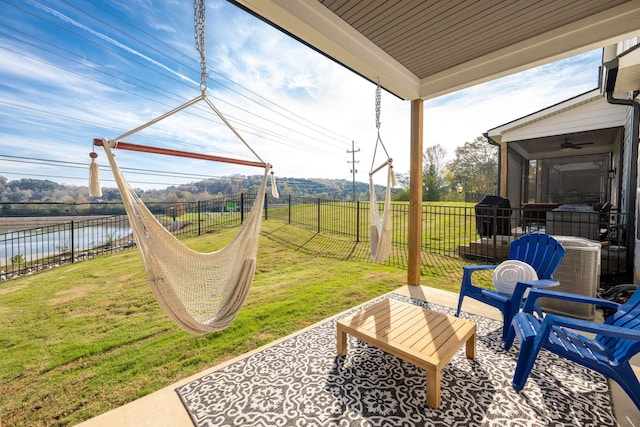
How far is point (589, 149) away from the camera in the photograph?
8039 mm

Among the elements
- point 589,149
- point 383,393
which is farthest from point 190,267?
point 589,149

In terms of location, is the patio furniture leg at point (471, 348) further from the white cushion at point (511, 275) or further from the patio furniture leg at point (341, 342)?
the patio furniture leg at point (341, 342)

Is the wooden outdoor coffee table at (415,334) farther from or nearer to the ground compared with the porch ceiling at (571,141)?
nearer to the ground

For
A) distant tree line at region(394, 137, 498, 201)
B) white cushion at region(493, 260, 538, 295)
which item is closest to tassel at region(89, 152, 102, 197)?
white cushion at region(493, 260, 538, 295)

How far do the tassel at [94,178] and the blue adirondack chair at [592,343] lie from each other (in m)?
2.79

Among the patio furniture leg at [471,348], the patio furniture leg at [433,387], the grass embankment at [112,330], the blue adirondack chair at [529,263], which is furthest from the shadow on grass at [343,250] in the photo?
the patio furniture leg at [433,387]

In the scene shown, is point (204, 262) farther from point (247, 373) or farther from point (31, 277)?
point (31, 277)

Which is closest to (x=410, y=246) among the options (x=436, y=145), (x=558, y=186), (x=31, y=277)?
(x=31, y=277)

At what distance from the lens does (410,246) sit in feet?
11.6

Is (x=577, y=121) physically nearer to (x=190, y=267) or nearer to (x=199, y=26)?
(x=199, y=26)

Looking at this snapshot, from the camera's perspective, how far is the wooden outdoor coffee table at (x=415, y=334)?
148 cm

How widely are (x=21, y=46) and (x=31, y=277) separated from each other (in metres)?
3.35

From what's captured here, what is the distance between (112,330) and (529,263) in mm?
4451

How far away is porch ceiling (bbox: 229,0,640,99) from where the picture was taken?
1883 mm
